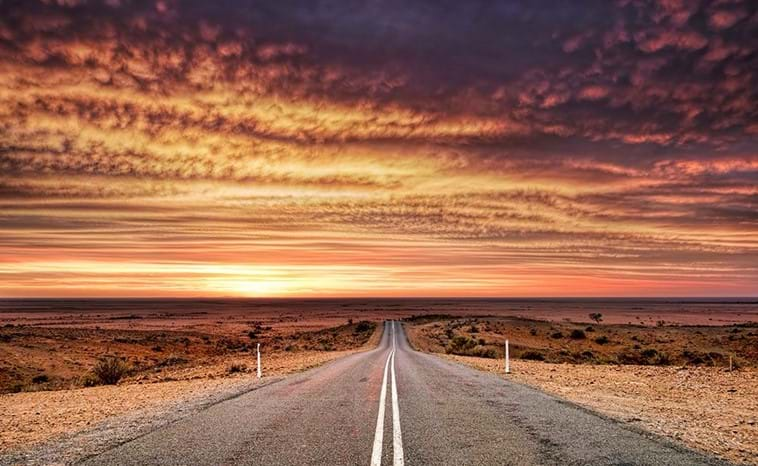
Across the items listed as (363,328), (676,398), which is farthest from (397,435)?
(363,328)

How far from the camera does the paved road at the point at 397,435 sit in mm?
7082

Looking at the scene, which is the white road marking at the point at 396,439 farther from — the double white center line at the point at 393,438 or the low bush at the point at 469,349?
the low bush at the point at 469,349

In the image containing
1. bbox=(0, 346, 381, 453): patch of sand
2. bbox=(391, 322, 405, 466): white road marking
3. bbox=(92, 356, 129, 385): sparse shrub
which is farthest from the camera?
bbox=(92, 356, 129, 385): sparse shrub

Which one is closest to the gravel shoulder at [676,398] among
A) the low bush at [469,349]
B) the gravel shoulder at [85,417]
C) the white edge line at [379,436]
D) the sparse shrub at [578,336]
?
the white edge line at [379,436]

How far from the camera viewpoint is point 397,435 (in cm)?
839

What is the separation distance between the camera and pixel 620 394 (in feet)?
47.7

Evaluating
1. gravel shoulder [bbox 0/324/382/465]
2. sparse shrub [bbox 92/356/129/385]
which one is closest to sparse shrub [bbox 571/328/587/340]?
gravel shoulder [bbox 0/324/382/465]

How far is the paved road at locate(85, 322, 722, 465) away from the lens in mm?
7082

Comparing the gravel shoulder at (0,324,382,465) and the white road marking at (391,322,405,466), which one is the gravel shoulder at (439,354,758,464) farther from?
the gravel shoulder at (0,324,382,465)

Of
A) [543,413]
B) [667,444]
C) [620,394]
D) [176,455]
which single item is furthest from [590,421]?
[176,455]

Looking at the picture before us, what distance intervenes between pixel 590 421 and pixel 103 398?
565 inches

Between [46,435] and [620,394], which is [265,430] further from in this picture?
[620,394]

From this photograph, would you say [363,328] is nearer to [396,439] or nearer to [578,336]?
[578,336]

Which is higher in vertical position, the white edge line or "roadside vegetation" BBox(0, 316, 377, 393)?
the white edge line
